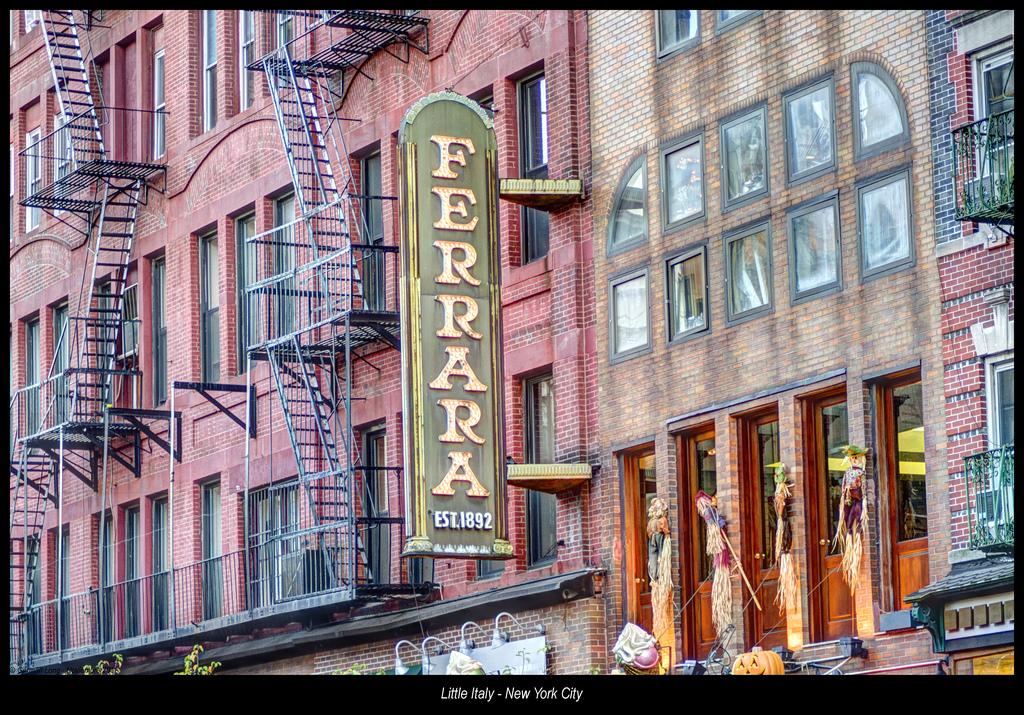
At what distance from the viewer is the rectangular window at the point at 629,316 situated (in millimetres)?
32750

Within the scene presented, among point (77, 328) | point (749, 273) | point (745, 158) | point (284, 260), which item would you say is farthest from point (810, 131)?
point (77, 328)

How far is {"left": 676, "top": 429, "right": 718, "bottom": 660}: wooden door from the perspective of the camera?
3139 cm

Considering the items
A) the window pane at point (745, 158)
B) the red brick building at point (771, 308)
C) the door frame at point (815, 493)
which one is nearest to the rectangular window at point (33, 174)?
the red brick building at point (771, 308)

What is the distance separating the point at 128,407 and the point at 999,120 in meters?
21.6

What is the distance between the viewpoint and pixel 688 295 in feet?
105

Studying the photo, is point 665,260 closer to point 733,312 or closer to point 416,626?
point 733,312

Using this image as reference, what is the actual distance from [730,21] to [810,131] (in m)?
2.20

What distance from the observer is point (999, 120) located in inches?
1057

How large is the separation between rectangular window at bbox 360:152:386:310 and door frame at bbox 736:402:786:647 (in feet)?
26.6

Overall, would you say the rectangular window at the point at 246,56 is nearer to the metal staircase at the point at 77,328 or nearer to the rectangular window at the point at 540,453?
the metal staircase at the point at 77,328

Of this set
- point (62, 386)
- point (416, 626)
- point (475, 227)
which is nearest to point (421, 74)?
point (475, 227)

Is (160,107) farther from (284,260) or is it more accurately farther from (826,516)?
(826,516)
